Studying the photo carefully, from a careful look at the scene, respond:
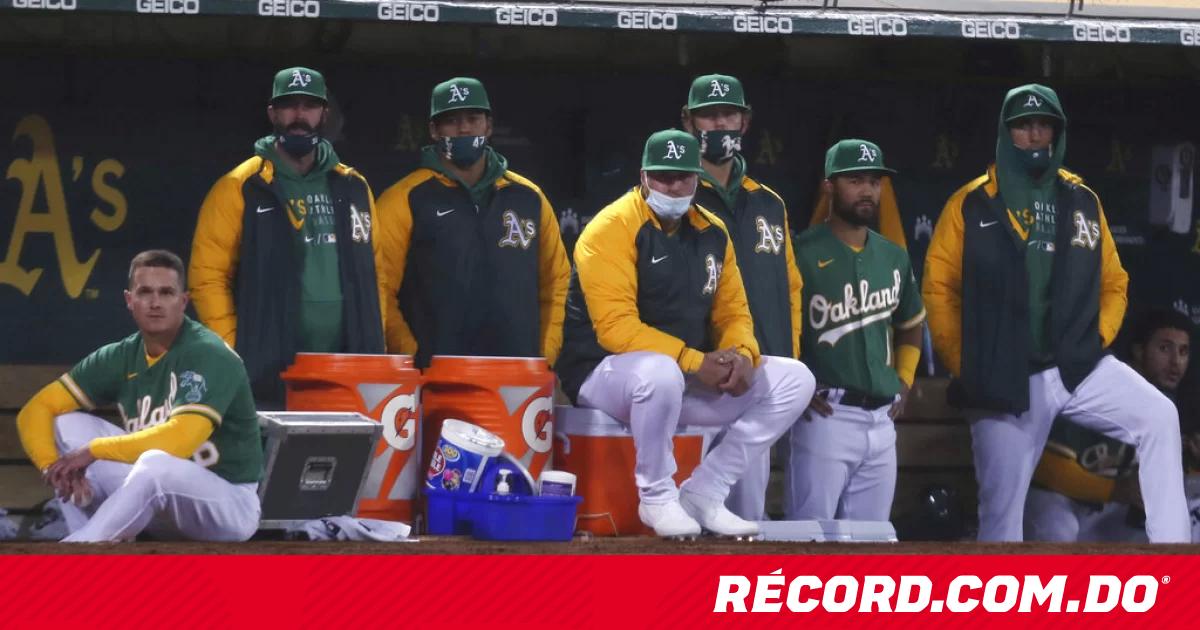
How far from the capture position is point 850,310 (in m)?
7.68

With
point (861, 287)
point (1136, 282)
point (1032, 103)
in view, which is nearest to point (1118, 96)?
point (1136, 282)

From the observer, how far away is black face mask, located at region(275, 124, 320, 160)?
A: 729 centimetres

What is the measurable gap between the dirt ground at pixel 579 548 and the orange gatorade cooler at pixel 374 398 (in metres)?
0.60

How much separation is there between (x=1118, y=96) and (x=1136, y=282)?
84 centimetres

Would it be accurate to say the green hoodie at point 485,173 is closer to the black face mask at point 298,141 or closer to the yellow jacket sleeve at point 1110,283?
the black face mask at point 298,141

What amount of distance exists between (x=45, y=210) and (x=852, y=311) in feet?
10.7

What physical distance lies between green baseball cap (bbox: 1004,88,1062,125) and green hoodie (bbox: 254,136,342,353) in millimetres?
2640

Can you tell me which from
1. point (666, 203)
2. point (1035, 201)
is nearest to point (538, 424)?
point (666, 203)

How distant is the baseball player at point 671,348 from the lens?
687cm

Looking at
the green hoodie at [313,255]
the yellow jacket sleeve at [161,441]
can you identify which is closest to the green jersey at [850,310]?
the green hoodie at [313,255]

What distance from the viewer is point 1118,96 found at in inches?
361

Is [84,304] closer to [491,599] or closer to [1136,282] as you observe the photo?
[491,599]

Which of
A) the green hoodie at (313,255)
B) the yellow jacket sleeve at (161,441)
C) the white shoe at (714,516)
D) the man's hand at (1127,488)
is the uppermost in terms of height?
the green hoodie at (313,255)

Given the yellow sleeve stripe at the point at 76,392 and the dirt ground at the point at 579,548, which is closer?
the dirt ground at the point at 579,548
